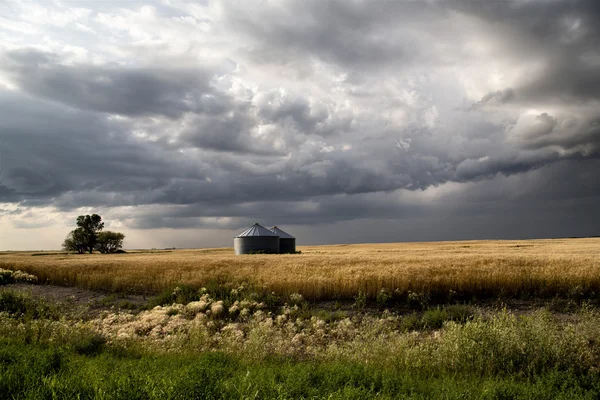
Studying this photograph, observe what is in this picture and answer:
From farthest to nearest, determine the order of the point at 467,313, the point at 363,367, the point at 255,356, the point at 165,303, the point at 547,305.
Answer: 1. the point at 165,303
2. the point at 547,305
3. the point at 467,313
4. the point at 255,356
5. the point at 363,367

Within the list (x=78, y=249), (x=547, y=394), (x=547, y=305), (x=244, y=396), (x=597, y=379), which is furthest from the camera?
(x=78, y=249)

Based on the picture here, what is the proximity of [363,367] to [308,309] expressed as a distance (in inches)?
406

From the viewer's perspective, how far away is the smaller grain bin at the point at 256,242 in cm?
6259

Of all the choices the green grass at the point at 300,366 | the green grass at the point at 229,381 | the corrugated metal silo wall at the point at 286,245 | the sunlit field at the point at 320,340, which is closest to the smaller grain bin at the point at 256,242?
the corrugated metal silo wall at the point at 286,245

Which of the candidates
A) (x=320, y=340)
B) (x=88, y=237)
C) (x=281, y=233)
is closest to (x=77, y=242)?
(x=88, y=237)

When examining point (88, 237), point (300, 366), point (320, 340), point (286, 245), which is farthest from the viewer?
point (88, 237)

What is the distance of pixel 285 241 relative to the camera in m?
72.6

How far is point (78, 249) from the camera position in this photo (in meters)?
98.8

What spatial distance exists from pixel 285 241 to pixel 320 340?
59.8 metres

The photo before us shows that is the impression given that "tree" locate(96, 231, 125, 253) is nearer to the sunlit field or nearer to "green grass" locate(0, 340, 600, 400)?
the sunlit field

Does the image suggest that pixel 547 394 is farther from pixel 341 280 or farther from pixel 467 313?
pixel 341 280

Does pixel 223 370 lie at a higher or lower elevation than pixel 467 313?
higher

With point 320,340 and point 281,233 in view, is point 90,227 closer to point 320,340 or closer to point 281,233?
point 281,233

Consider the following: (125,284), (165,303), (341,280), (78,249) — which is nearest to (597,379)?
(341,280)
